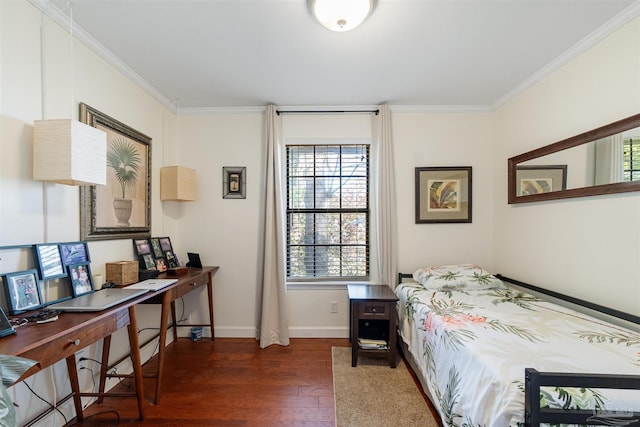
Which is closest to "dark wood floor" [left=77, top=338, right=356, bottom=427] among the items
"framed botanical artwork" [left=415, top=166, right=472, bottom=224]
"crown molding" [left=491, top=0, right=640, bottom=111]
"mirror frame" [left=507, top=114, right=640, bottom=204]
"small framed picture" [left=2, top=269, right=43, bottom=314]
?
"small framed picture" [left=2, top=269, right=43, bottom=314]

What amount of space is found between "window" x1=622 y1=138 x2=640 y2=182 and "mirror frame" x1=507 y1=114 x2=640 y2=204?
5 cm

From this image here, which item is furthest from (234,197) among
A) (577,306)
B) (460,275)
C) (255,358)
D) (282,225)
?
(577,306)

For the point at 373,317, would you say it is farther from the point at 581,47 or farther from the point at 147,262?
the point at 581,47

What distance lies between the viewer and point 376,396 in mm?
1954

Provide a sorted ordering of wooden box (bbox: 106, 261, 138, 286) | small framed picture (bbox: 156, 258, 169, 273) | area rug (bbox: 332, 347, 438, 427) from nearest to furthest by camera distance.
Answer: area rug (bbox: 332, 347, 438, 427) < wooden box (bbox: 106, 261, 138, 286) < small framed picture (bbox: 156, 258, 169, 273)

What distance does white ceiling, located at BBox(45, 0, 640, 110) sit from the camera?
158 centimetres

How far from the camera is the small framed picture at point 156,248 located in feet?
8.06

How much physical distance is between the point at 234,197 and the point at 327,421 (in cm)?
223

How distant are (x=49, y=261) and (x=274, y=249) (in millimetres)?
1689

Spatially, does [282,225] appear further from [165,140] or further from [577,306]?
[577,306]

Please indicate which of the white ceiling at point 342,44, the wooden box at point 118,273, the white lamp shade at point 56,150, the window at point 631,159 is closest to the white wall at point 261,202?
the white ceiling at point 342,44

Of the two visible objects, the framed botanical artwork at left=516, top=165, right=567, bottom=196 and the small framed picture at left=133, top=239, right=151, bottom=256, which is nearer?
the framed botanical artwork at left=516, top=165, right=567, bottom=196

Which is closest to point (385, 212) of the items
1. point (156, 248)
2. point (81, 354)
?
point (156, 248)

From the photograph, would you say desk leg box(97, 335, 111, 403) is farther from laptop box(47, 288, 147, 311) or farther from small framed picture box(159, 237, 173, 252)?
small framed picture box(159, 237, 173, 252)
